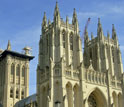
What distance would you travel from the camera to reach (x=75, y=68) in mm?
59500

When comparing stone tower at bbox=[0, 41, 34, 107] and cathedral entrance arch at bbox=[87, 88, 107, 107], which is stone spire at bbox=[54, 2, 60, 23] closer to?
cathedral entrance arch at bbox=[87, 88, 107, 107]

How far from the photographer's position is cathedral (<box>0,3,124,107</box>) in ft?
178

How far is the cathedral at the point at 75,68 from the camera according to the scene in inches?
2140

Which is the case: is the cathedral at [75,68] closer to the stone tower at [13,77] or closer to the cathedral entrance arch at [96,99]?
the cathedral entrance arch at [96,99]

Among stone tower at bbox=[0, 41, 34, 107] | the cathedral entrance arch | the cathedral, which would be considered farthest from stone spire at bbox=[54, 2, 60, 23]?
stone tower at bbox=[0, 41, 34, 107]

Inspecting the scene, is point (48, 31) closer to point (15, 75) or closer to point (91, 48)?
point (91, 48)

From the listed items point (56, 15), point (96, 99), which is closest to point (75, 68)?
point (96, 99)

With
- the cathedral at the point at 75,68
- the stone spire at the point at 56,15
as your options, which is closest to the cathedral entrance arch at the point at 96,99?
the cathedral at the point at 75,68

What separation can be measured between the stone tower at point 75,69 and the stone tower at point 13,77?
32.6 m

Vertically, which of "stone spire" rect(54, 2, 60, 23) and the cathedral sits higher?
"stone spire" rect(54, 2, 60, 23)

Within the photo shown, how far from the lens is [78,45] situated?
61.2 meters

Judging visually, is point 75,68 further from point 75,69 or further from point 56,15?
point 56,15

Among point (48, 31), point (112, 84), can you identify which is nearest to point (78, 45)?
point (48, 31)

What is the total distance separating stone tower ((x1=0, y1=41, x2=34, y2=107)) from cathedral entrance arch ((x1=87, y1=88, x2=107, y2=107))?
1458 inches
